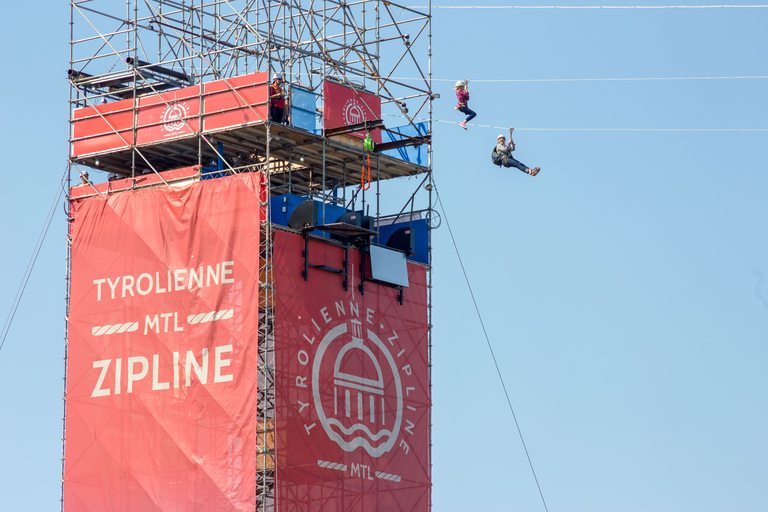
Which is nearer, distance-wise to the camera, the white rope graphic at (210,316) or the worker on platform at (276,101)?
the white rope graphic at (210,316)

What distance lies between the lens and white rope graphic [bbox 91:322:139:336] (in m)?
54.8

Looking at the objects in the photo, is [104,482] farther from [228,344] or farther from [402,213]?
[402,213]

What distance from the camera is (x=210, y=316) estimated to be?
5328 cm

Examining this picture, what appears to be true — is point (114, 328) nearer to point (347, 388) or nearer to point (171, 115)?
point (171, 115)

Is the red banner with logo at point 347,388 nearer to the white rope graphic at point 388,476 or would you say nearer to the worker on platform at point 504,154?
the white rope graphic at point 388,476

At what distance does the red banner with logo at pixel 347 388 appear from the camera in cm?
5303

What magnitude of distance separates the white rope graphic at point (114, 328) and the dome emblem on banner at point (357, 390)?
5.88 meters

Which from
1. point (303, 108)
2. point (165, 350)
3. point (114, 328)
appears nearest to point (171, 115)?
point (303, 108)

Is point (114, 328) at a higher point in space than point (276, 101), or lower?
lower

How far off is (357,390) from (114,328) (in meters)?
7.94

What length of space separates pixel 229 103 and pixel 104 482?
12385 mm

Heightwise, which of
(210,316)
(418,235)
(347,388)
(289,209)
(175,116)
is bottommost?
(347,388)

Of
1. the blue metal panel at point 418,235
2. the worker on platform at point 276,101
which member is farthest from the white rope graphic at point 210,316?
the blue metal panel at point 418,235

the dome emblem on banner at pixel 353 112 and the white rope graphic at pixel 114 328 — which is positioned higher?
the dome emblem on banner at pixel 353 112
